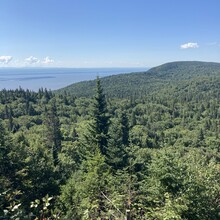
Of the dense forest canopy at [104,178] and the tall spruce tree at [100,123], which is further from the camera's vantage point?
the tall spruce tree at [100,123]

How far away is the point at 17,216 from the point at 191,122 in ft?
481

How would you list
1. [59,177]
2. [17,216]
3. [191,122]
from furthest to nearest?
[191,122]
[59,177]
[17,216]

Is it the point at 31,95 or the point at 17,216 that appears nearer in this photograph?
the point at 17,216

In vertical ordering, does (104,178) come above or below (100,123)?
below

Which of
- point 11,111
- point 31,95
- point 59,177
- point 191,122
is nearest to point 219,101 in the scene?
point 191,122

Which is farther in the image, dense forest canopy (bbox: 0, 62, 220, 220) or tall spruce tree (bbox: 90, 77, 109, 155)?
tall spruce tree (bbox: 90, 77, 109, 155)

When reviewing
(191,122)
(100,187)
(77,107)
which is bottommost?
(191,122)

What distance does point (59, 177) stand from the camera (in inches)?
1287

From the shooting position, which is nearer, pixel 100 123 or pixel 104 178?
pixel 104 178

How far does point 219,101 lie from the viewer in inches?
7249

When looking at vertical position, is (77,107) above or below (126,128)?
below

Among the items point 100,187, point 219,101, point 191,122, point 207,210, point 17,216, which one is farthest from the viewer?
point 219,101

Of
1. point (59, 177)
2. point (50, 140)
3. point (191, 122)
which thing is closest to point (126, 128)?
point (59, 177)

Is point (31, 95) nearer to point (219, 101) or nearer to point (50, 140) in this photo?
point (50, 140)
